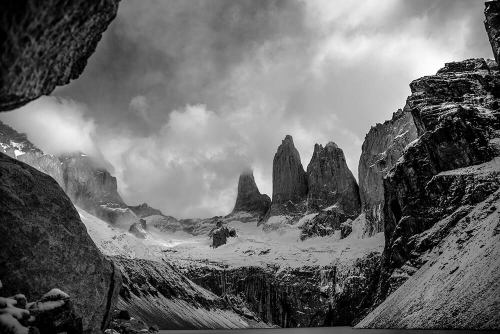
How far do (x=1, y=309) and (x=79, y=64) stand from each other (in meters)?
13.3

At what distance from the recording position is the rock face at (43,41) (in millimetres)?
11195

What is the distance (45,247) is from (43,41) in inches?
858

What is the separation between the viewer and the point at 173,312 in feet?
584

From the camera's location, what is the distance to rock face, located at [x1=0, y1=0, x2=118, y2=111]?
11.2 meters

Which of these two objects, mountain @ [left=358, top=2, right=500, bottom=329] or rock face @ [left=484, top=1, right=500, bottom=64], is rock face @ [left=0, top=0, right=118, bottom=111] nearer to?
mountain @ [left=358, top=2, right=500, bottom=329]

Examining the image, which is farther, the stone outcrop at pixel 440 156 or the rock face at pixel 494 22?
the stone outcrop at pixel 440 156

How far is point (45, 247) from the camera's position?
29.7 m

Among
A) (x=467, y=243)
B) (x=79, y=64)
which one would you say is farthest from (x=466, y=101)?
(x=79, y=64)

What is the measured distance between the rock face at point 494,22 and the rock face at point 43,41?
434ft

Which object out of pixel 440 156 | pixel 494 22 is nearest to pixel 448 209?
pixel 440 156

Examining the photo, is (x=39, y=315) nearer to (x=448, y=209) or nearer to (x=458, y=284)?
(x=458, y=284)

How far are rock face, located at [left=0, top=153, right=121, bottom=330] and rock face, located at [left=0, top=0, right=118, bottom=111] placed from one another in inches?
635

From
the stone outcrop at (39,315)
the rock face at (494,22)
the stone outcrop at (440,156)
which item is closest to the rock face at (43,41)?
the stone outcrop at (39,315)

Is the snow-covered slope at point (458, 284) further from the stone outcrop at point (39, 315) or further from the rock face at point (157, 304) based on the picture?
the rock face at point (157, 304)
